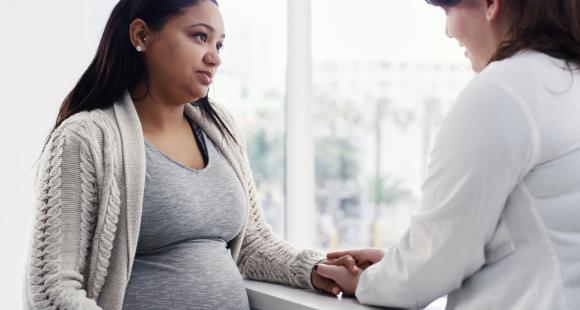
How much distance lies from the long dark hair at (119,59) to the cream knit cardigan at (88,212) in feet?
0.22

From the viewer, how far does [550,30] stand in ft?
3.79

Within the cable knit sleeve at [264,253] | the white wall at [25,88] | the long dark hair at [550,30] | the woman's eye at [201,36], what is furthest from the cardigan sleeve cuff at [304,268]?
the white wall at [25,88]

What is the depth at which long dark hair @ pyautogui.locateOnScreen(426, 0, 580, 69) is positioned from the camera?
1142 millimetres

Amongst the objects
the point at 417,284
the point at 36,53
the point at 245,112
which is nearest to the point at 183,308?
the point at 417,284

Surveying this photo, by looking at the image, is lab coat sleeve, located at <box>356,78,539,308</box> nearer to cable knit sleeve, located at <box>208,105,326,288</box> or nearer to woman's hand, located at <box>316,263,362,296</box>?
woman's hand, located at <box>316,263,362,296</box>

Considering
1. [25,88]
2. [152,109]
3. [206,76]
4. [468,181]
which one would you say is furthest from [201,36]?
[25,88]

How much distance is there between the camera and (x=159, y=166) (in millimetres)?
1498

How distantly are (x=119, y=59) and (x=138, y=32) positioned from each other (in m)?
0.07

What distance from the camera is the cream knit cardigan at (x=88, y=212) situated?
1.33 metres

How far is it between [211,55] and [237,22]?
1.25m

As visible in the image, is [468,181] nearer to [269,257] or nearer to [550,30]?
[550,30]

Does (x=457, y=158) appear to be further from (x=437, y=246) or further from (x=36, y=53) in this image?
(x=36, y=53)

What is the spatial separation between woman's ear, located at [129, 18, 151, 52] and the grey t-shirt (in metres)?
0.22

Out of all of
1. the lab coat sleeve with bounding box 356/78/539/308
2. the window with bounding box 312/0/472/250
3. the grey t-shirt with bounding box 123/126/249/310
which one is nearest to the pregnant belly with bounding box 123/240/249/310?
the grey t-shirt with bounding box 123/126/249/310
